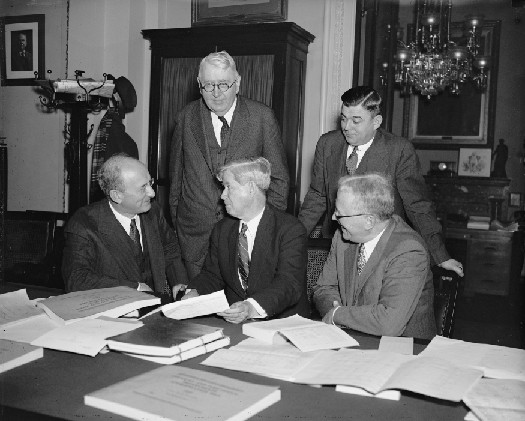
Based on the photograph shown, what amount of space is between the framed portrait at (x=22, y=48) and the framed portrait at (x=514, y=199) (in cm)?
533

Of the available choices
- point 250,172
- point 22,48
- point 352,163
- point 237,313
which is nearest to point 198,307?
point 237,313

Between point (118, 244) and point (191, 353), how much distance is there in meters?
1.27

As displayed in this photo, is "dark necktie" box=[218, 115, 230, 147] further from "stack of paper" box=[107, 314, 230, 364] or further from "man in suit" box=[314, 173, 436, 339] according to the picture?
"stack of paper" box=[107, 314, 230, 364]

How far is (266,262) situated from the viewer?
2500mm

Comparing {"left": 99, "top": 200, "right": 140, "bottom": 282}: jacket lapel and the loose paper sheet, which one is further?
{"left": 99, "top": 200, "right": 140, "bottom": 282}: jacket lapel

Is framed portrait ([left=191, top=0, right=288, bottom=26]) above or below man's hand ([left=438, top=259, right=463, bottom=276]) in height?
above

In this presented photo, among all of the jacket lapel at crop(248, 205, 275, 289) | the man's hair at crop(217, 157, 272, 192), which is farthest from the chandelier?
the jacket lapel at crop(248, 205, 275, 289)

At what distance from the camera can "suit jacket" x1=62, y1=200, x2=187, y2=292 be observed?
101 inches

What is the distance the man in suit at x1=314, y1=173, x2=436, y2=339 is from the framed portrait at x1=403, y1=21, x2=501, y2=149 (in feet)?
19.0

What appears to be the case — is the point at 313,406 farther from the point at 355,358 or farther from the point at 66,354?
the point at 66,354

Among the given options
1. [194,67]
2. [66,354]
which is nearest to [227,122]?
[66,354]

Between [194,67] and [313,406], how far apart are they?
172 inches

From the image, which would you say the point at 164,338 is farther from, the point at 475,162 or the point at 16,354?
the point at 475,162

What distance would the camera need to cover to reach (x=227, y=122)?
9.72ft
